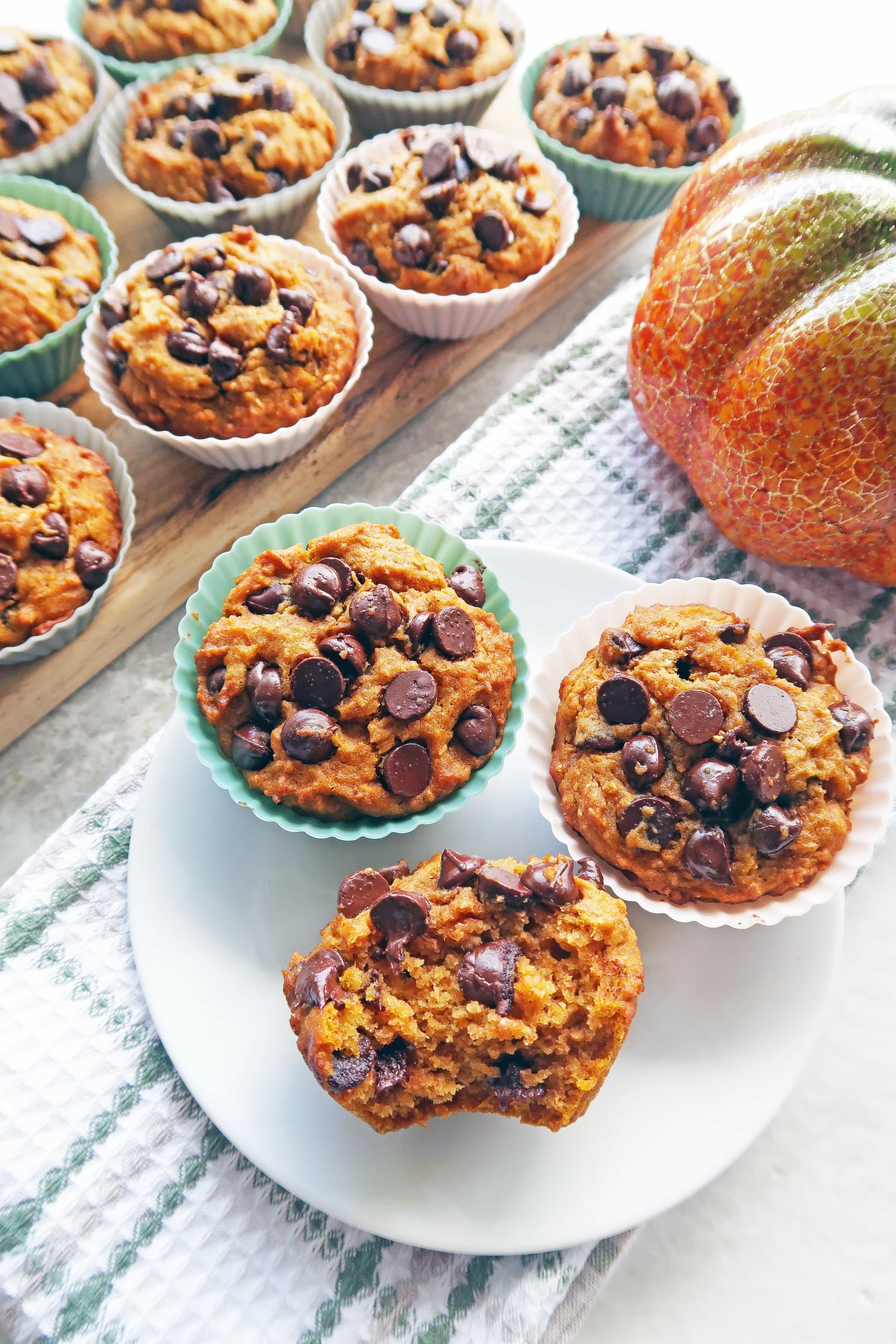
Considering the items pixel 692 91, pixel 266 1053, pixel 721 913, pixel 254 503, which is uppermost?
pixel 692 91

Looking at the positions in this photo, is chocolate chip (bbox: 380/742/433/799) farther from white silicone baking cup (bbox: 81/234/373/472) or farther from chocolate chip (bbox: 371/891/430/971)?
white silicone baking cup (bbox: 81/234/373/472)

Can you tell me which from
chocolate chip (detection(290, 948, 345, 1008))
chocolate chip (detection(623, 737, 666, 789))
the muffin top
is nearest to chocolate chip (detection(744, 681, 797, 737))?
chocolate chip (detection(623, 737, 666, 789))

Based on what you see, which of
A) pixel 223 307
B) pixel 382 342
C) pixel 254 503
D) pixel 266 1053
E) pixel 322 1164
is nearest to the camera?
pixel 322 1164

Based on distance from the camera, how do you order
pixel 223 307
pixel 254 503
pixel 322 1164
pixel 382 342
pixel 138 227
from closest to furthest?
pixel 322 1164
pixel 223 307
pixel 254 503
pixel 382 342
pixel 138 227

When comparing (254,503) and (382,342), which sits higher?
(382,342)

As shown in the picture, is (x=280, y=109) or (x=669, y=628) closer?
(x=669, y=628)

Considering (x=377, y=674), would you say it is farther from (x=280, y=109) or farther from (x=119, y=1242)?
(x=280, y=109)

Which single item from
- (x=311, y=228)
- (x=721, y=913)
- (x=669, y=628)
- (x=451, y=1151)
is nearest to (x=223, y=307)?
(x=311, y=228)

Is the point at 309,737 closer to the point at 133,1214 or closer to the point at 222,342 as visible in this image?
the point at 133,1214
